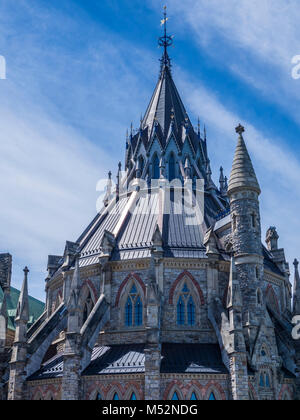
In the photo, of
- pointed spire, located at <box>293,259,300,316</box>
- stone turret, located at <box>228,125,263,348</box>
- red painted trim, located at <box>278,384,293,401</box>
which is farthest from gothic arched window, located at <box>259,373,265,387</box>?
pointed spire, located at <box>293,259,300,316</box>

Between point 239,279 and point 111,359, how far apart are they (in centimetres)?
1050

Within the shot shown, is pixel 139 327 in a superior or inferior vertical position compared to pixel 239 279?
inferior

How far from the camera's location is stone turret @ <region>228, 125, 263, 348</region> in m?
38.2

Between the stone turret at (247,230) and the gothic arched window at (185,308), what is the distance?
388 cm

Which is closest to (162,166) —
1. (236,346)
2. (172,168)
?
(172,168)

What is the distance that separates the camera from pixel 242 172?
41.9 metres

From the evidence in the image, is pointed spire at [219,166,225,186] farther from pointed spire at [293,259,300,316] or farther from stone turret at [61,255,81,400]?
stone turret at [61,255,81,400]

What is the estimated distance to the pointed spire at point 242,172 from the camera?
41.4m

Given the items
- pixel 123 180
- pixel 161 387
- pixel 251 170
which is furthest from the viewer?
pixel 123 180

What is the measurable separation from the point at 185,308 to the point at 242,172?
1100cm

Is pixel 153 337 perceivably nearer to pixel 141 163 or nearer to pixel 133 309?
pixel 133 309
